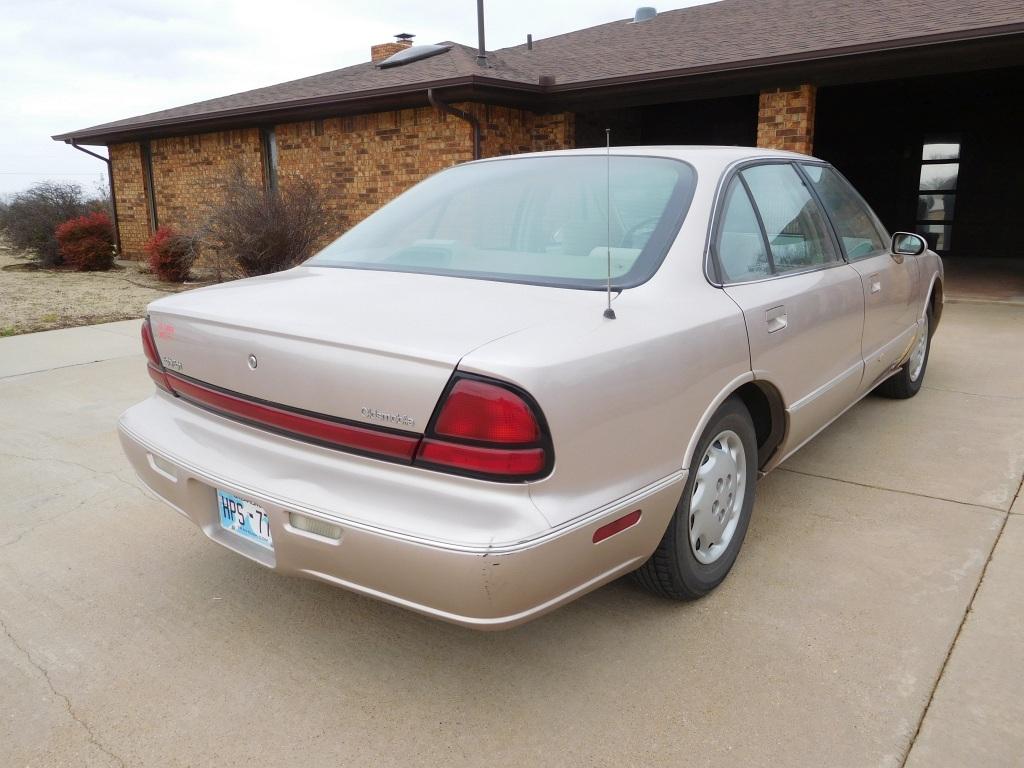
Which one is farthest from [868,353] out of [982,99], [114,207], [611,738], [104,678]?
[114,207]

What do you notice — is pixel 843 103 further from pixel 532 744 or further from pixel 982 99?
pixel 532 744

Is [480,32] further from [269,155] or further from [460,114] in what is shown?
[269,155]

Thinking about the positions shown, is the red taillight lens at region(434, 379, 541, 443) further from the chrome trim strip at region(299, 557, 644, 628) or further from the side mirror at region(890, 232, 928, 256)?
the side mirror at region(890, 232, 928, 256)

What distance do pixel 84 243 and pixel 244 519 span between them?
14932mm

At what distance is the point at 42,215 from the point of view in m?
16.2

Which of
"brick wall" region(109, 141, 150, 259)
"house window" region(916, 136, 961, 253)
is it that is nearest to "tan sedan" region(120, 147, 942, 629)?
"house window" region(916, 136, 961, 253)

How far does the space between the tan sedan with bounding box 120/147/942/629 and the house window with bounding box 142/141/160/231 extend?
15593 millimetres

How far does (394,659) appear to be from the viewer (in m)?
2.52

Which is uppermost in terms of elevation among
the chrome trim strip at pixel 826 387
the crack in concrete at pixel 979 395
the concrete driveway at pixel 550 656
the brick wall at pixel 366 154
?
the brick wall at pixel 366 154

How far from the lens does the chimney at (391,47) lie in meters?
15.4

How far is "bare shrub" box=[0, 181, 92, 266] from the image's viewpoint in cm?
1585

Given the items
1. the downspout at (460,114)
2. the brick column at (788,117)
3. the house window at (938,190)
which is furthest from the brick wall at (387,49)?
the house window at (938,190)

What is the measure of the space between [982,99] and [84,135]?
59.2ft

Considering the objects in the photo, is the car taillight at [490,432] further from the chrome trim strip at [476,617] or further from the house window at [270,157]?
the house window at [270,157]
